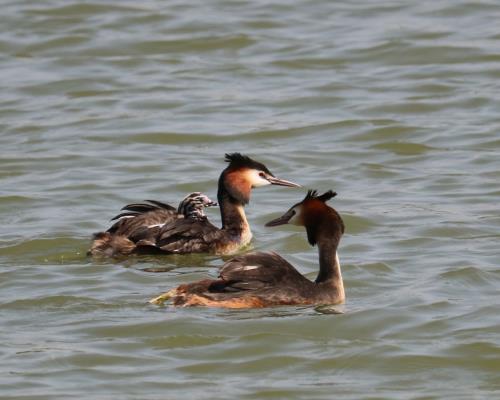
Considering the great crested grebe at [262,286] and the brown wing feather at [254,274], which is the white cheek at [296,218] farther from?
the brown wing feather at [254,274]

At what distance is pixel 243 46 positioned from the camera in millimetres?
21109

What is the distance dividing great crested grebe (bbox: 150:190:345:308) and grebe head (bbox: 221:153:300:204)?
2.57m

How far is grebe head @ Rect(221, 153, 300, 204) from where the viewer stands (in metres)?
13.5

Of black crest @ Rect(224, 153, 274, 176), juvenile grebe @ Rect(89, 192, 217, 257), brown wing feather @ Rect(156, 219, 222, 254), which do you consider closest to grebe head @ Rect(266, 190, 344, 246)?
brown wing feather @ Rect(156, 219, 222, 254)

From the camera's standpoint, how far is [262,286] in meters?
10.7

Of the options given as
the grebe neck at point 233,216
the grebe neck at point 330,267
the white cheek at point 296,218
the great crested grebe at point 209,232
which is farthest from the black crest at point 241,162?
the grebe neck at point 330,267

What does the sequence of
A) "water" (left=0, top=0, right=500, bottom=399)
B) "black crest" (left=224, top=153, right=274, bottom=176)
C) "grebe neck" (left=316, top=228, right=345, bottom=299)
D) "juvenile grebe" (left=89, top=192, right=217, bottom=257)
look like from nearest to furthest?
"water" (left=0, top=0, right=500, bottom=399) < "grebe neck" (left=316, top=228, right=345, bottom=299) < "juvenile grebe" (left=89, top=192, right=217, bottom=257) < "black crest" (left=224, top=153, right=274, bottom=176)

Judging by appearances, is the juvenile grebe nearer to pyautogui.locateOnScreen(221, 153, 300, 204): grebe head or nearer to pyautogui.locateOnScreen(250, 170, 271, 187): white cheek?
pyautogui.locateOnScreen(221, 153, 300, 204): grebe head

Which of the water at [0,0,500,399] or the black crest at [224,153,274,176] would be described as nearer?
the water at [0,0,500,399]

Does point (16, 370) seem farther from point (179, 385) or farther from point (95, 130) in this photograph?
point (95, 130)

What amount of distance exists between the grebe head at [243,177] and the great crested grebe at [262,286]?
2.57 m

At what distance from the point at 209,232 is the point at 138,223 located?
61 centimetres

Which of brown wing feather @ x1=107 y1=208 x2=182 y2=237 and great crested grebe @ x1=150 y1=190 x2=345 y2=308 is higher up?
brown wing feather @ x1=107 y1=208 x2=182 y2=237

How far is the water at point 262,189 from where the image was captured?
9703 mm
